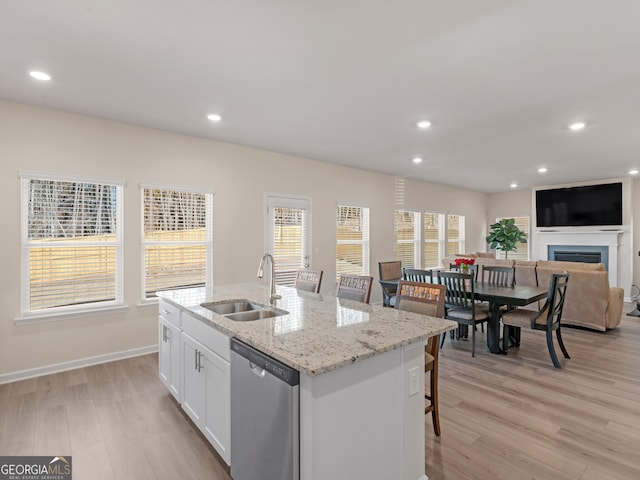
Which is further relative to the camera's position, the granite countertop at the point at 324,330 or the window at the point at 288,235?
the window at the point at 288,235

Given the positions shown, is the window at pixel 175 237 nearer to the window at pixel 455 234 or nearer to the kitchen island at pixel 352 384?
the kitchen island at pixel 352 384

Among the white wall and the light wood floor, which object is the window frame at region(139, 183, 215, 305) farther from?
the light wood floor

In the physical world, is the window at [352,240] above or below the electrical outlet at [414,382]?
above

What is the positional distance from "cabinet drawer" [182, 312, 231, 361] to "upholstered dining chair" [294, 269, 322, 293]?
142cm

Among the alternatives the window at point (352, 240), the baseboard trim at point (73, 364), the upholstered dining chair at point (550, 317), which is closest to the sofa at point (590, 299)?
the upholstered dining chair at point (550, 317)

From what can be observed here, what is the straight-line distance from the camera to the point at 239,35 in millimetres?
2264

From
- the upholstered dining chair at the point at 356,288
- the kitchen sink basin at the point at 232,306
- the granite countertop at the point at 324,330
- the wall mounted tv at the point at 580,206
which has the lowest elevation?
the kitchen sink basin at the point at 232,306

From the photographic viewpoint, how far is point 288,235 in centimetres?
554

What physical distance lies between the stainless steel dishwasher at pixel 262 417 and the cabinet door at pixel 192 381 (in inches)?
20.4

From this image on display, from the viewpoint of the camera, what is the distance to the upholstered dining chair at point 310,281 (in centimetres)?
358

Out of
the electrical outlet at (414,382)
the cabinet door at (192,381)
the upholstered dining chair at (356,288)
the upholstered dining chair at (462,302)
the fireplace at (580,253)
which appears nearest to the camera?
the electrical outlet at (414,382)

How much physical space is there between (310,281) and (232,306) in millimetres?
1058

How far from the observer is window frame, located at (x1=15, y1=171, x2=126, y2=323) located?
11.1 ft

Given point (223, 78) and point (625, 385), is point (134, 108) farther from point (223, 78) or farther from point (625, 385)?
point (625, 385)
